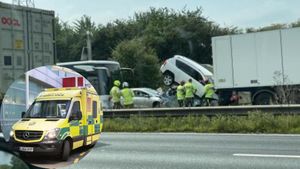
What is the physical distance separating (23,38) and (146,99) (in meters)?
29.3

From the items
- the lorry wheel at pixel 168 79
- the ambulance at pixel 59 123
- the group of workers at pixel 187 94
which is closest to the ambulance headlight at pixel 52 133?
the ambulance at pixel 59 123

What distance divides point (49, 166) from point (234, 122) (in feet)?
48.6

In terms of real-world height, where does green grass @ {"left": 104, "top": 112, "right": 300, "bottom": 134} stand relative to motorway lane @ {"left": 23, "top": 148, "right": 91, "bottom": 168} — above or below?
below

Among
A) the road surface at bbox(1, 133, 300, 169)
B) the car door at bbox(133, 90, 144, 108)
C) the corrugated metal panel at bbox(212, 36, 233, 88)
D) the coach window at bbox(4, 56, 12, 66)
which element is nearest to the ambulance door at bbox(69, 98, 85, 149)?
the coach window at bbox(4, 56, 12, 66)

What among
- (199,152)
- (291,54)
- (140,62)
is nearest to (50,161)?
(199,152)

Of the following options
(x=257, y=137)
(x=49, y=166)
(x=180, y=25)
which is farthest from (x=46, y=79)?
(x=180, y=25)

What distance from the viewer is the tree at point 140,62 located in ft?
166

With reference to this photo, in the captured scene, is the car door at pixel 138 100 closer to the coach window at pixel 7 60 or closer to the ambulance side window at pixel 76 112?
the coach window at pixel 7 60

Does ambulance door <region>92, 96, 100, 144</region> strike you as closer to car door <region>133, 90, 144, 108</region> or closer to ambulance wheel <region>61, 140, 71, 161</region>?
ambulance wheel <region>61, 140, 71, 161</region>

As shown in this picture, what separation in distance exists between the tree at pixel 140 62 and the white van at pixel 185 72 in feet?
64.7

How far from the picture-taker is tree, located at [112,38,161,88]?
50.7 m

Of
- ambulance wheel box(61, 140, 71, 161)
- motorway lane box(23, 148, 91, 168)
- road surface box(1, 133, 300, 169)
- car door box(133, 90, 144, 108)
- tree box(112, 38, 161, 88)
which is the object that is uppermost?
tree box(112, 38, 161, 88)

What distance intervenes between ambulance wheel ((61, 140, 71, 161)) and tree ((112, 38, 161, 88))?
48.3 meters

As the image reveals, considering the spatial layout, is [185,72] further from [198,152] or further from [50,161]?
[50,161]
